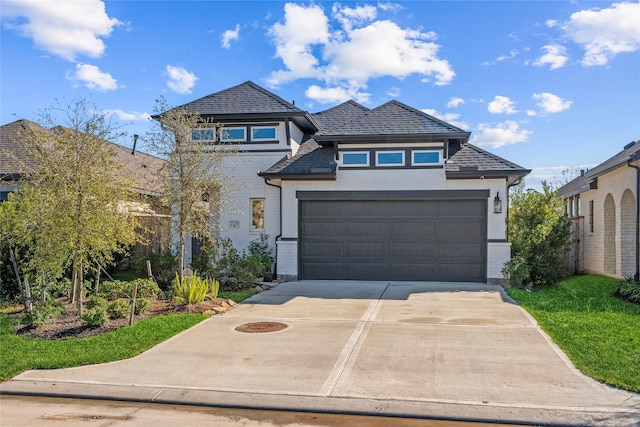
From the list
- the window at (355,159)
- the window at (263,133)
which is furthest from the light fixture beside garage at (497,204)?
the window at (263,133)

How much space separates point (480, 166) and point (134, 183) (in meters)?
9.01

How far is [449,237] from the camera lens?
1398 cm

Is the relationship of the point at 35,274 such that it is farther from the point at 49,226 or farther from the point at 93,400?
the point at 93,400

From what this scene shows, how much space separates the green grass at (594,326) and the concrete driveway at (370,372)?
0.28 metres

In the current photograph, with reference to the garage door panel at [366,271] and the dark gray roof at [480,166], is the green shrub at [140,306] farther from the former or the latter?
the dark gray roof at [480,166]

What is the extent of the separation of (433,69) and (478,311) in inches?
299

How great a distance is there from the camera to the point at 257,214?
15375 mm

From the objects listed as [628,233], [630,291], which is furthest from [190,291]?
[628,233]

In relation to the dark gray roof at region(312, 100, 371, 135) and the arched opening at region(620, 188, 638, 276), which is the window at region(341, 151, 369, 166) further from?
the arched opening at region(620, 188, 638, 276)

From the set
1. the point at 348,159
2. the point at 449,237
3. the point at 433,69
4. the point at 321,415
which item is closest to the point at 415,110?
the point at 433,69

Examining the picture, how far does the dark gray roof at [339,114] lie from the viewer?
17.5 meters

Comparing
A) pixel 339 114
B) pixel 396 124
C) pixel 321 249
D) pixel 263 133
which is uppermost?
pixel 339 114

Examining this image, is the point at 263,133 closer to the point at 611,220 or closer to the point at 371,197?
the point at 371,197

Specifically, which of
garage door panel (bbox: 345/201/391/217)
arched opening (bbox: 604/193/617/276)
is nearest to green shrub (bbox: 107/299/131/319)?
garage door panel (bbox: 345/201/391/217)
